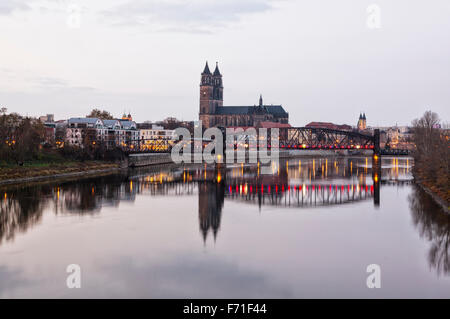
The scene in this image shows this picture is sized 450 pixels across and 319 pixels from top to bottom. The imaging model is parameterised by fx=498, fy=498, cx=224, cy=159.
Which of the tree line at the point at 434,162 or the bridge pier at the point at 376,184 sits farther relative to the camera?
the bridge pier at the point at 376,184

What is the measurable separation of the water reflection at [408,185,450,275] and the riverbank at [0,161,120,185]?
35675 millimetres

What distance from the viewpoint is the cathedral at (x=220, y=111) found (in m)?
175

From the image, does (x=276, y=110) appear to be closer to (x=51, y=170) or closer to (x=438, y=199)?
(x=51, y=170)

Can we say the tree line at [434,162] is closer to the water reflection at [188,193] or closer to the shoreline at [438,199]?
the shoreline at [438,199]

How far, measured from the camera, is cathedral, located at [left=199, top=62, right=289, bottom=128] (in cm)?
17475

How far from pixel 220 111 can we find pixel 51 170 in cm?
12909

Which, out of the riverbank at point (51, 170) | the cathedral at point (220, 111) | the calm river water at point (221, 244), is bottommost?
the calm river water at point (221, 244)

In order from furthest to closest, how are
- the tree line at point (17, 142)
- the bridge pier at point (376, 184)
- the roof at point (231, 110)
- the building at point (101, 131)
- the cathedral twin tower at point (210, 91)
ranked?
the roof at point (231, 110) < the cathedral twin tower at point (210, 91) < the building at point (101, 131) < the tree line at point (17, 142) < the bridge pier at point (376, 184)

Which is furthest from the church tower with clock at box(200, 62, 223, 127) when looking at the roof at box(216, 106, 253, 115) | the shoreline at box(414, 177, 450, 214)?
the shoreline at box(414, 177, 450, 214)

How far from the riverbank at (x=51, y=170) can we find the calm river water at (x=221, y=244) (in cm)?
545

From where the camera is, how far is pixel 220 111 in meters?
182

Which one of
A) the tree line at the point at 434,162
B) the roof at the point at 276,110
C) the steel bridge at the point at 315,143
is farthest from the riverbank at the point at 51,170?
the roof at the point at 276,110

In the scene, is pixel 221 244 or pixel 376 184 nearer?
pixel 221 244

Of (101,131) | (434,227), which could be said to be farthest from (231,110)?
(434,227)
